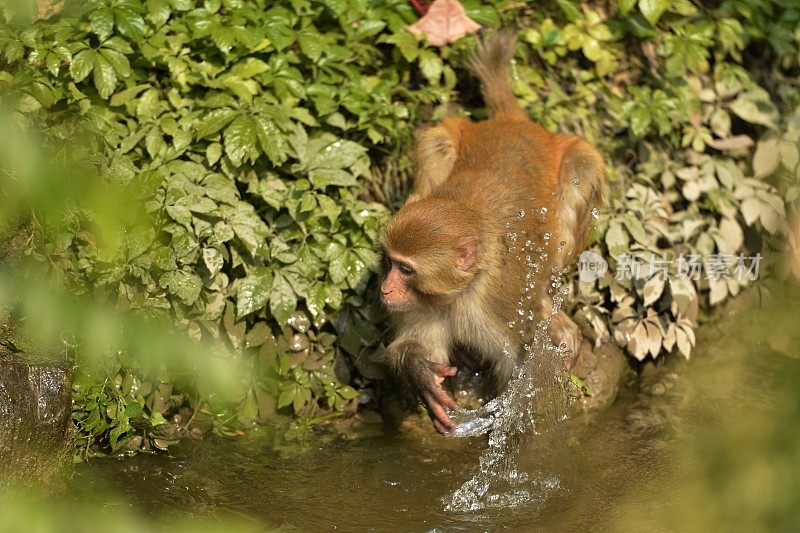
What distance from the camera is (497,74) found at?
611 cm

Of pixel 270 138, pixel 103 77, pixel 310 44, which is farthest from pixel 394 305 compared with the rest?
pixel 103 77

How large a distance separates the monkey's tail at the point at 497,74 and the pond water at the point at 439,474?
1.90 m

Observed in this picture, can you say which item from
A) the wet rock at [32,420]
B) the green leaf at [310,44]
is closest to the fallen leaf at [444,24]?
the green leaf at [310,44]

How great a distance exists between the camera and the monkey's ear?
15.6 feet

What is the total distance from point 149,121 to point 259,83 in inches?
27.9

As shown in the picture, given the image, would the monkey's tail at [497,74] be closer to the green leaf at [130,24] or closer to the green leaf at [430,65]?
the green leaf at [430,65]

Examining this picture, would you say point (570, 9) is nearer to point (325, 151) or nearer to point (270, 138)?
point (325, 151)

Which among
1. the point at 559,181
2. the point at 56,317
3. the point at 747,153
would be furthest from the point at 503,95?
the point at 56,317

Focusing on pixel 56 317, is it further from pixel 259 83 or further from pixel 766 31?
pixel 766 31

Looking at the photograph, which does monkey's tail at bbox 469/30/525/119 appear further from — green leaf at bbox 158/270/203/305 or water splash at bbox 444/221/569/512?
green leaf at bbox 158/270/203/305

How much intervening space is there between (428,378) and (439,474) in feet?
1.57

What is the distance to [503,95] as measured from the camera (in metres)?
6.12

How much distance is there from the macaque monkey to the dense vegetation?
0.49 m

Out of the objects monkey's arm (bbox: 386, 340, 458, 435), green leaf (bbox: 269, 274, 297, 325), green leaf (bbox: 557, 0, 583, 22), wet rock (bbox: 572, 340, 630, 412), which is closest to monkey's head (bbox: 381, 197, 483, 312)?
monkey's arm (bbox: 386, 340, 458, 435)
